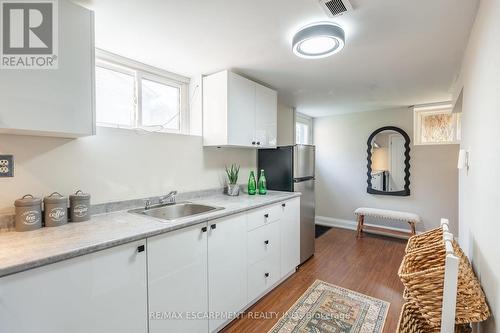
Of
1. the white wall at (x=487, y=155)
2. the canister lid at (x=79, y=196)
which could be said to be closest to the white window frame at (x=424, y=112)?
the white wall at (x=487, y=155)

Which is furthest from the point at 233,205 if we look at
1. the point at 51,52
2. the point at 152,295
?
the point at 51,52

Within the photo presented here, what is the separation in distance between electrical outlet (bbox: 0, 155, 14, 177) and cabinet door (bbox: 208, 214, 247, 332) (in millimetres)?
1204

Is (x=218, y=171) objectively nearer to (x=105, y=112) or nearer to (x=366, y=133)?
(x=105, y=112)

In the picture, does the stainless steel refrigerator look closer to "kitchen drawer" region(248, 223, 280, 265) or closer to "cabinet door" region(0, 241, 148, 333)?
"kitchen drawer" region(248, 223, 280, 265)

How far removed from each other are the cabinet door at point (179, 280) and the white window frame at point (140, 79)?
1074 millimetres

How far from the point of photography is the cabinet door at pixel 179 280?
4.40 ft

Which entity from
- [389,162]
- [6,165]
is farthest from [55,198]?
[389,162]

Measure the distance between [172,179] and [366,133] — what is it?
11.6 ft

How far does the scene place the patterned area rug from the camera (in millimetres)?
1786

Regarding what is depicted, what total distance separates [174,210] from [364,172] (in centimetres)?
350

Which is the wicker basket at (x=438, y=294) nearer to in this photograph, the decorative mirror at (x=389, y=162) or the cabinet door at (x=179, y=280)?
the cabinet door at (x=179, y=280)

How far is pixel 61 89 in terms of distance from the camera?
1.27m

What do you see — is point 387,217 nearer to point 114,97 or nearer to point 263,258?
point 263,258

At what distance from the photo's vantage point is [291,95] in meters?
3.22
